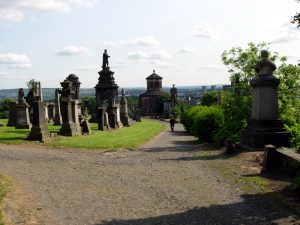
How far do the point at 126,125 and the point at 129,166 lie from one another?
88.5 feet

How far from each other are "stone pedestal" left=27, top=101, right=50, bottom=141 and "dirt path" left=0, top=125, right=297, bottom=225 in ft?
17.9

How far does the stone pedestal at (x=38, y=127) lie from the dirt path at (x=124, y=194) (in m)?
5.45

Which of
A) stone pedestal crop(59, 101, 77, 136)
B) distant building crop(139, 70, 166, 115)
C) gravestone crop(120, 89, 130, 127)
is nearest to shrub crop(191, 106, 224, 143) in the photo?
stone pedestal crop(59, 101, 77, 136)

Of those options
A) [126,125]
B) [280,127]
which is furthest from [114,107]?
[280,127]

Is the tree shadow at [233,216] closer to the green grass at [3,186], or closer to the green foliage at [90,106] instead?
the green grass at [3,186]

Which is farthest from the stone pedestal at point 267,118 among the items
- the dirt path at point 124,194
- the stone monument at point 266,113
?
the dirt path at point 124,194

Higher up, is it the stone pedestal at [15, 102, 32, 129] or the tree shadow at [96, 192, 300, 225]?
the stone pedestal at [15, 102, 32, 129]

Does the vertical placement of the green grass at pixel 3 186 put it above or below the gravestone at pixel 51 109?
below

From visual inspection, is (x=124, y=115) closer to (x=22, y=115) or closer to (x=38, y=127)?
(x=22, y=115)

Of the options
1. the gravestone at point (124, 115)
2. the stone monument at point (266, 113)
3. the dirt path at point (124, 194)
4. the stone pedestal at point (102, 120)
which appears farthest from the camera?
the gravestone at point (124, 115)

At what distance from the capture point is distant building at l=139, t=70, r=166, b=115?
330 ft

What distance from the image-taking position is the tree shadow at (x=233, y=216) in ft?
23.6

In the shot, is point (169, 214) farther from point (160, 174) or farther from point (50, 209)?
point (160, 174)

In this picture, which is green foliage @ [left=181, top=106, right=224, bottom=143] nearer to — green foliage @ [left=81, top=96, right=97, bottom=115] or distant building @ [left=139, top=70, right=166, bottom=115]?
green foliage @ [left=81, top=96, right=97, bottom=115]
